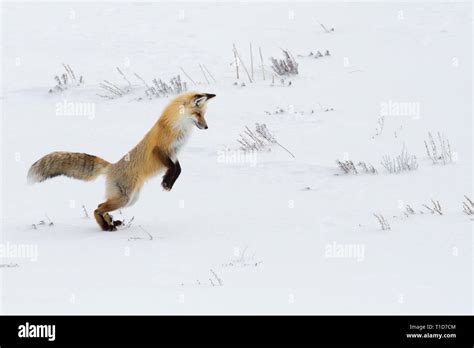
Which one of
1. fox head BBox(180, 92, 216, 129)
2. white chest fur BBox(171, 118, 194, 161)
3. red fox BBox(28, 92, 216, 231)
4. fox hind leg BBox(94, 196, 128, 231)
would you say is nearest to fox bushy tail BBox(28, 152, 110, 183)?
red fox BBox(28, 92, 216, 231)

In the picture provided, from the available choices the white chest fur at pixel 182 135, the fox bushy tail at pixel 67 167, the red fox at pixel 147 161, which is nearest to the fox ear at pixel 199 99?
the red fox at pixel 147 161

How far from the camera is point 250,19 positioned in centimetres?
1900

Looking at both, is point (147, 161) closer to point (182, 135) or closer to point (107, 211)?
point (182, 135)

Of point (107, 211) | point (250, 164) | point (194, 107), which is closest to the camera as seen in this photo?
point (107, 211)

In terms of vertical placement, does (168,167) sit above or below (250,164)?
above

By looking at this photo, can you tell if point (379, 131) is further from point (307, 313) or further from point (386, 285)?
point (307, 313)

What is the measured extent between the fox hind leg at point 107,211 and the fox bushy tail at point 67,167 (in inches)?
18.9

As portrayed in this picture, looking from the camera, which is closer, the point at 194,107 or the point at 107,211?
the point at 107,211

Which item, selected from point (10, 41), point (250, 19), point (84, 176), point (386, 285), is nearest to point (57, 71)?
point (10, 41)

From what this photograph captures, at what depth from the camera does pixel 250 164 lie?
12.3 meters

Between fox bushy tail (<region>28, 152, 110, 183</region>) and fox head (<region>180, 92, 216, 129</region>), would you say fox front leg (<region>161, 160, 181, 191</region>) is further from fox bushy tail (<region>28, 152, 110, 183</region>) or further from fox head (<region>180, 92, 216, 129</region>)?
fox bushy tail (<region>28, 152, 110, 183</region>)

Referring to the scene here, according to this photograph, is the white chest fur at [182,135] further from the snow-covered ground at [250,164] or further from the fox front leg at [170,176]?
the snow-covered ground at [250,164]

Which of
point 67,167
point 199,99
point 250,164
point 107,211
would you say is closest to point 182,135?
point 199,99

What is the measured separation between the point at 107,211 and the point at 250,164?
279cm
